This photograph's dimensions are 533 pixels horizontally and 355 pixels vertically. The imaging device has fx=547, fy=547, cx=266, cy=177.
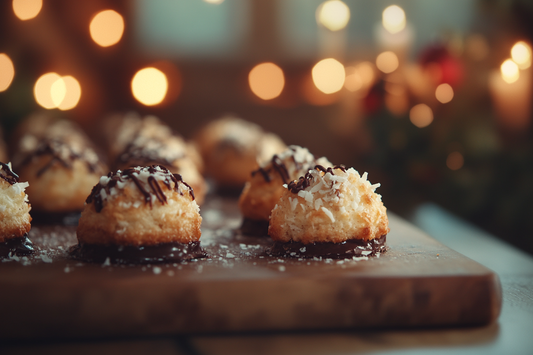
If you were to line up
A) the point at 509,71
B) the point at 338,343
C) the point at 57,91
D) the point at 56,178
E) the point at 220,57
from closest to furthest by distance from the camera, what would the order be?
the point at 338,343 → the point at 56,178 → the point at 509,71 → the point at 57,91 → the point at 220,57

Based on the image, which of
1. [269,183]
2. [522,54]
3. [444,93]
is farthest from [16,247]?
[522,54]

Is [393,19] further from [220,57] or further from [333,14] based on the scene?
[220,57]

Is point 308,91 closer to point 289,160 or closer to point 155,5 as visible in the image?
point 155,5

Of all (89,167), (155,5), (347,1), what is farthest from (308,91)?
(89,167)

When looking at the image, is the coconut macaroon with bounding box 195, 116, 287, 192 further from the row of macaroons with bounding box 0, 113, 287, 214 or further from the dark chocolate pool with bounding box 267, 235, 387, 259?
the dark chocolate pool with bounding box 267, 235, 387, 259

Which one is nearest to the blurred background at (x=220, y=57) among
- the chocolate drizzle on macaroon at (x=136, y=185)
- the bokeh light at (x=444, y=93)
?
the bokeh light at (x=444, y=93)

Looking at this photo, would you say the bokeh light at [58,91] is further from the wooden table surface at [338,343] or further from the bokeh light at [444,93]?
the wooden table surface at [338,343]

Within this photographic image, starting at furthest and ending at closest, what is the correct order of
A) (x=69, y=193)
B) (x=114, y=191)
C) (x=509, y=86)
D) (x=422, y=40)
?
(x=422, y=40), (x=509, y=86), (x=69, y=193), (x=114, y=191)

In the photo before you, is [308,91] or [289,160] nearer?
[289,160]
